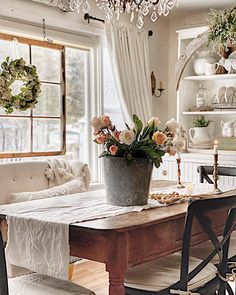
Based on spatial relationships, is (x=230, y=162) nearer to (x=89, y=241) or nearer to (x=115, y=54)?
(x=115, y=54)

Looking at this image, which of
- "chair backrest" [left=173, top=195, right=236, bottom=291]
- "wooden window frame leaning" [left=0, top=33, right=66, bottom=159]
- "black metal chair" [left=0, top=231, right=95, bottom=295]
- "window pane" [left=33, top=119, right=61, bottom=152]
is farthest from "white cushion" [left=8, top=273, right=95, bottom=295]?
"window pane" [left=33, top=119, right=61, bottom=152]

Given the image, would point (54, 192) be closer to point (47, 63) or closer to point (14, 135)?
point (14, 135)

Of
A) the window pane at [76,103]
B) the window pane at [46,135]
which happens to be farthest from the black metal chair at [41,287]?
the window pane at [76,103]

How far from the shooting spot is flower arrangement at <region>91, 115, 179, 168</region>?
243 cm

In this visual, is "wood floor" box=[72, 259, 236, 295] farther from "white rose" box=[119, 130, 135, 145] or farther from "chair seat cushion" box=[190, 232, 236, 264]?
"white rose" box=[119, 130, 135, 145]

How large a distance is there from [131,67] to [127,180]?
2.59m

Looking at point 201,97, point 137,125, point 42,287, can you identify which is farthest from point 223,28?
point 42,287

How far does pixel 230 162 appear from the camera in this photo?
454 cm

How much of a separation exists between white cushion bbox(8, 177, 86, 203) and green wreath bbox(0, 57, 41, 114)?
0.63 m

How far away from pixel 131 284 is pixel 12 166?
1776 mm

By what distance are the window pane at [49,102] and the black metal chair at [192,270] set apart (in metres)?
2.26

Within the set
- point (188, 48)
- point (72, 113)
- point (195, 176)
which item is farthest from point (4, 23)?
point (195, 176)

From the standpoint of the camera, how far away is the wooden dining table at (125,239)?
194 centimetres

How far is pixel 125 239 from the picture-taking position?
1.97 metres
